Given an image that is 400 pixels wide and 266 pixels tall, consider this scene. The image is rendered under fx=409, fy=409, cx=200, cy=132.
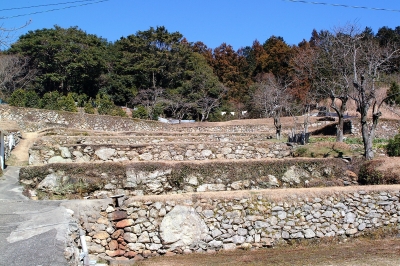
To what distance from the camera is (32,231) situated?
6.75 metres

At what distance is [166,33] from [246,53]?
25.3 metres

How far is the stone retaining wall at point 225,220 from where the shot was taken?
875 centimetres

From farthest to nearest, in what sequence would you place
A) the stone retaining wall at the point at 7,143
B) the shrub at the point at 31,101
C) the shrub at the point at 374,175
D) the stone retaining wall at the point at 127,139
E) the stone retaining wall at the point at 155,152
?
1. the shrub at the point at 31,101
2. the stone retaining wall at the point at 127,139
3. the stone retaining wall at the point at 7,143
4. the stone retaining wall at the point at 155,152
5. the shrub at the point at 374,175

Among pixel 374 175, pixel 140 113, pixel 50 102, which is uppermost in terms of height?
pixel 50 102

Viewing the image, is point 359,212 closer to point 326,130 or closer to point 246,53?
point 326,130

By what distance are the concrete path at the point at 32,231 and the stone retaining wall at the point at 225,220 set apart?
922 mm

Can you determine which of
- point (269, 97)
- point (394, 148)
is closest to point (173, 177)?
point (394, 148)

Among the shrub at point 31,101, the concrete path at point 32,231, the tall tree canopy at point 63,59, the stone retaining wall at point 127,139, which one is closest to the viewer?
the concrete path at point 32,231

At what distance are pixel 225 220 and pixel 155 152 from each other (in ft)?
18.7

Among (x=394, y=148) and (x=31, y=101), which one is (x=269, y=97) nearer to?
(x=31, y=101)

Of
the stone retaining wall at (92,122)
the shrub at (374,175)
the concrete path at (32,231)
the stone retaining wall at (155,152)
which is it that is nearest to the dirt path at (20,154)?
the stone retaining wall at (155,152)

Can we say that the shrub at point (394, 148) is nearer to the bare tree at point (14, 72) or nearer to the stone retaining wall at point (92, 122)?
the stone retaining wall at point (92, 122)

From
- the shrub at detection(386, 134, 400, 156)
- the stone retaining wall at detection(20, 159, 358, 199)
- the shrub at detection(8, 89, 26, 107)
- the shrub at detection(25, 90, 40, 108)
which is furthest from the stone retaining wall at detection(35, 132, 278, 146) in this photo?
the shrub at detection(25, 90, 40, 108)

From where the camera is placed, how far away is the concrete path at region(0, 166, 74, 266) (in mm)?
5617
